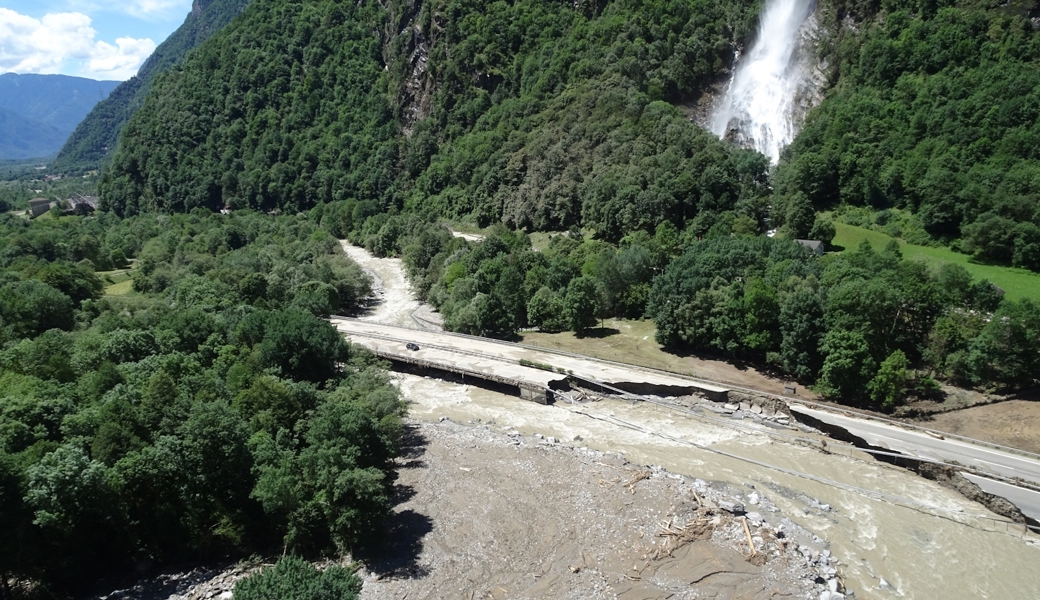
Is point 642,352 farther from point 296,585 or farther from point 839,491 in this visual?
point 296,585

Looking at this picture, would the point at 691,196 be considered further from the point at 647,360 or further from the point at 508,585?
the point at 508,585

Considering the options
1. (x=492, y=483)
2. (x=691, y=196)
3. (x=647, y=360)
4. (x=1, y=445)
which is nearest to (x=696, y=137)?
(x=691, y=196)

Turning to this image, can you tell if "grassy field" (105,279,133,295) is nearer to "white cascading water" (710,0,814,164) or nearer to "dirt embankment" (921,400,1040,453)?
"dirt embankment" (921,400,1040,453)

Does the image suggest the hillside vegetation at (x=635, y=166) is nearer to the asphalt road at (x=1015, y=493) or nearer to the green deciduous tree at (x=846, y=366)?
the green deciduous tree at (x=846, y=366)

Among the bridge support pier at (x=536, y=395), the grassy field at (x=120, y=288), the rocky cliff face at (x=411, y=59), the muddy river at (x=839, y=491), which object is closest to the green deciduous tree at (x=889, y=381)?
the muddy river at (x=839, y=491)

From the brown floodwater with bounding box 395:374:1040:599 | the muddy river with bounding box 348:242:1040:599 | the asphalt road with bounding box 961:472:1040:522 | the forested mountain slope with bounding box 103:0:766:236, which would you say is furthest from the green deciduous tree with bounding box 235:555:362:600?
the forested mountain slope with bounding box 103:0:766:236

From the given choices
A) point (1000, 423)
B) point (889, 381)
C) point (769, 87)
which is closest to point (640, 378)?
point (889, 381)
